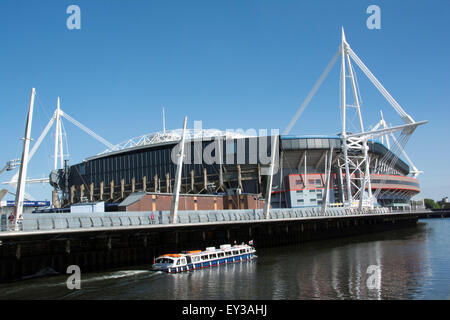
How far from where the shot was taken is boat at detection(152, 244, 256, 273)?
44856 mm

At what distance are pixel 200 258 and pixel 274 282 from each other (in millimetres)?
13082

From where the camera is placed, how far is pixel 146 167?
123375mm

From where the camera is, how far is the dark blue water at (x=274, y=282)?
33062 mm

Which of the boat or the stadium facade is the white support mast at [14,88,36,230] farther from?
the stadium facade

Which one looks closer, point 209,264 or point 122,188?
point 209,264

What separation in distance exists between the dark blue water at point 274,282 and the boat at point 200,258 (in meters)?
1.31

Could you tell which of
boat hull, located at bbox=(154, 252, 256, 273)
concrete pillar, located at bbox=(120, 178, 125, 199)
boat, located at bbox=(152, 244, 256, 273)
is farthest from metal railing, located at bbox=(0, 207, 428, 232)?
concrete pillar, located at bbox=(120, 178, 125, 199)

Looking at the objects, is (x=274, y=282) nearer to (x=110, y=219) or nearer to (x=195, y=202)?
(x=110, y=219)

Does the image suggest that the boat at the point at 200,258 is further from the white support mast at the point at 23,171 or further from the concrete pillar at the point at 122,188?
the concrete pillar at the point at 122,188

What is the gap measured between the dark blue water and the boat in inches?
51.6

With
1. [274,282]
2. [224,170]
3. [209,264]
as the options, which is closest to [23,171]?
[209,264]

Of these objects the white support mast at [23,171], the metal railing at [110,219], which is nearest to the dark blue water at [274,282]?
the metal railing at [110,219]

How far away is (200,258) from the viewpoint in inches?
1913
